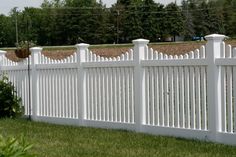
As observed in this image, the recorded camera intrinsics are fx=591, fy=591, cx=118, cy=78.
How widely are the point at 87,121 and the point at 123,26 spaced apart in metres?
85.6

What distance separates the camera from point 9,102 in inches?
551

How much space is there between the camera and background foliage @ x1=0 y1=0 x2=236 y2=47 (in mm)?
93062

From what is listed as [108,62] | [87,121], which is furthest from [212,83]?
[87,121]

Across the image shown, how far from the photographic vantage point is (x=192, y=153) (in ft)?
26.6

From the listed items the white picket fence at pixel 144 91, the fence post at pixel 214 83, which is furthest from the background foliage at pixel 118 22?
the fence post at pixel 214 83

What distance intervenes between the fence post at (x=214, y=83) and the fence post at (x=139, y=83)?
170 centimetres

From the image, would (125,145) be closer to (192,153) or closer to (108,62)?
(192,153)

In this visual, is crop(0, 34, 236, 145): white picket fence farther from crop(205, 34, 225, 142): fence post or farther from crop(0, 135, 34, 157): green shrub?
crop(0, 135, 34, 157): green shrub

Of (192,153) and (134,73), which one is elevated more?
(134,73)

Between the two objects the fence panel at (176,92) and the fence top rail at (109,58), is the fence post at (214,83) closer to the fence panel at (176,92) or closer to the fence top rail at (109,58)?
the fence panel at (176,92)

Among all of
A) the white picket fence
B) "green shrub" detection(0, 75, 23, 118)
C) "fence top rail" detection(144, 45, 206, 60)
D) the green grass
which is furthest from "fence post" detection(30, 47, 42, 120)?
"fence top rail" detection(144, 45, 206, 60)

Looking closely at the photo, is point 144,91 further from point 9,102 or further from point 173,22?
point 173,22

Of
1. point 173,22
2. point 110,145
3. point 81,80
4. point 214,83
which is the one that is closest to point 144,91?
point 110,145

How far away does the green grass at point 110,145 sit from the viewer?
8234 mm
